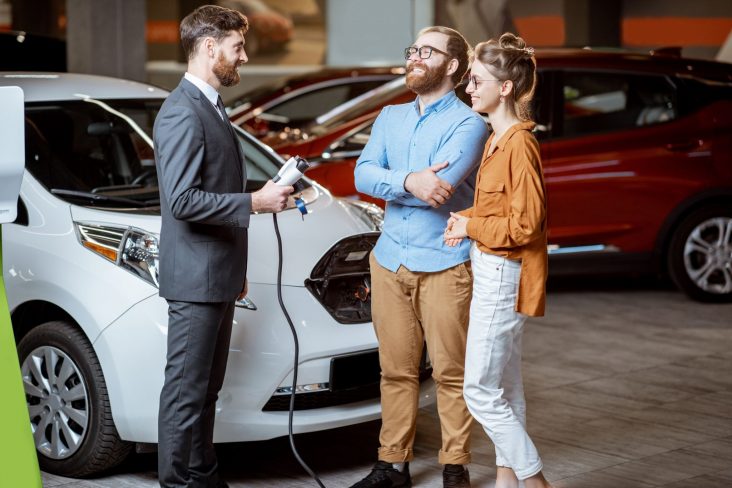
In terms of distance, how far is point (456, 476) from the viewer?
4.82m

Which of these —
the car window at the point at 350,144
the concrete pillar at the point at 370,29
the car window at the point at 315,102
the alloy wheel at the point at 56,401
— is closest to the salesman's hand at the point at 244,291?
the alloy wheel at the point at 56,401

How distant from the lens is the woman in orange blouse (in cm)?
424

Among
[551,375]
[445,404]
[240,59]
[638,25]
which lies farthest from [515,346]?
[638,25]

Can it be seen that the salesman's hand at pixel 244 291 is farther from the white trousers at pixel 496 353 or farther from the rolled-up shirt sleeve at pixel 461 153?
the white trousers at pixel 496 353

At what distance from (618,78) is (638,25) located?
7.52 metres

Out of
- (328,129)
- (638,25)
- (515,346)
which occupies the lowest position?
(515,346)

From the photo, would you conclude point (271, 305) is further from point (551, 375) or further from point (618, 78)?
point (618, 78)

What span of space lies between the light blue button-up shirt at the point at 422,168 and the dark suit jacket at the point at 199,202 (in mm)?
615

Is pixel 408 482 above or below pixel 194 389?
below

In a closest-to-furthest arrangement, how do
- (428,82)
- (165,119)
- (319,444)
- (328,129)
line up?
1. (165,119)
2. (428,82)
3. (319,444)
4. (328,129)

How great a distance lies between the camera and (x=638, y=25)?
16.3 meters

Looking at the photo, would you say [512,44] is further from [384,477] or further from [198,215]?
[384,477]

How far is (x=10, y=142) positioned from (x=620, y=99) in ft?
21.4

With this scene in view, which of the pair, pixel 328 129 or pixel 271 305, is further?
pixel 328 129
